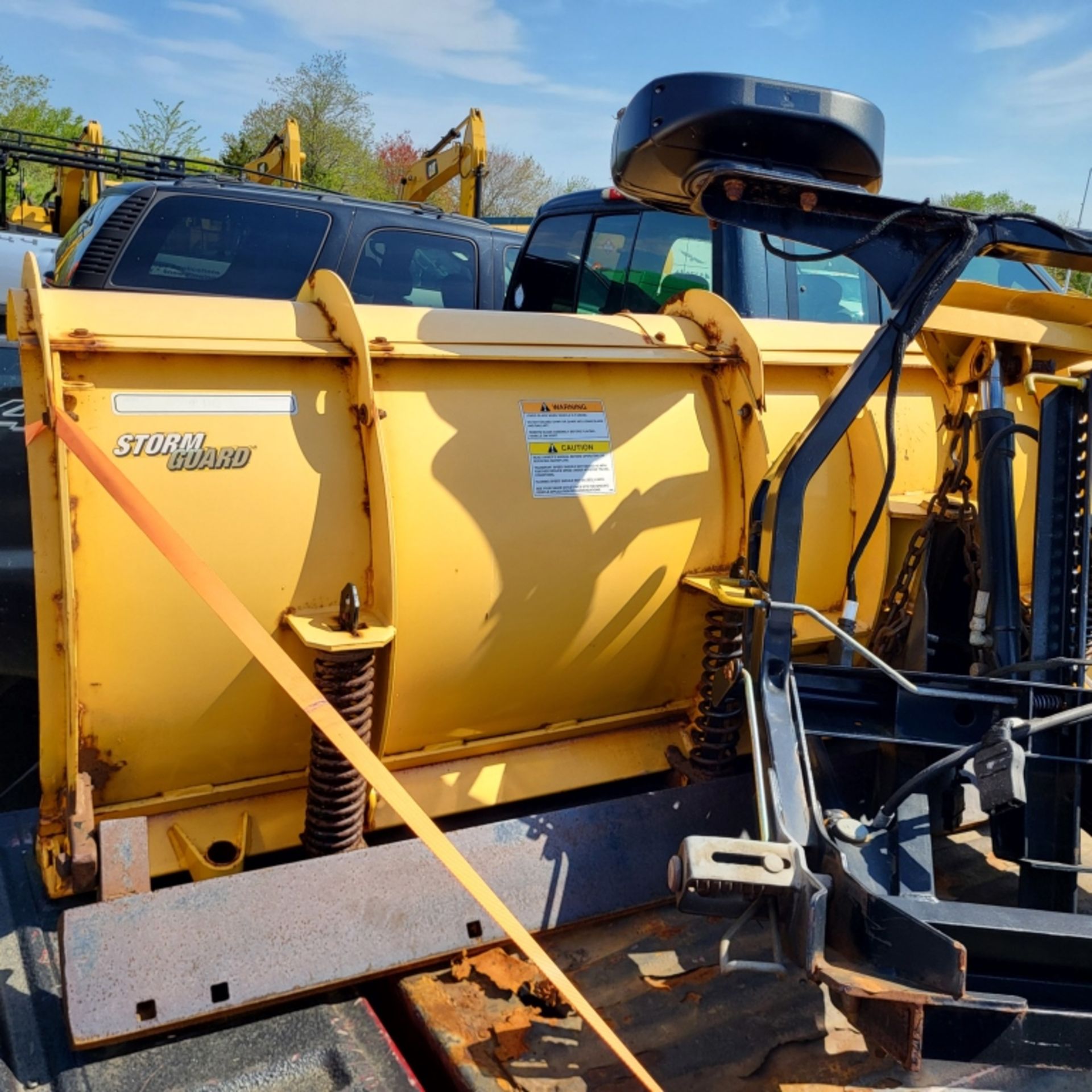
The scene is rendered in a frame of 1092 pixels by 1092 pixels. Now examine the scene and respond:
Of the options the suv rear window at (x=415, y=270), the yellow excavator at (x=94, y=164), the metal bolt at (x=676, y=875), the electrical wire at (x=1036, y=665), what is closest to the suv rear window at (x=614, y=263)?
the suv rear window at (x=415, y=270)

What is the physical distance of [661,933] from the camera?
8.37ft

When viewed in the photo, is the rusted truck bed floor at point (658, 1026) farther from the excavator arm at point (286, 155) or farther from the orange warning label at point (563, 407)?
the excavator arm at point (286, 155)

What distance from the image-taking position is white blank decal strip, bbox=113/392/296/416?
2277mm

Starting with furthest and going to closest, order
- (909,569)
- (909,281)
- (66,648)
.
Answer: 1. (909,569)
2. (909,281)
3. (66,648)

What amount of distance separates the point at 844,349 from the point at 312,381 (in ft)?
5.33

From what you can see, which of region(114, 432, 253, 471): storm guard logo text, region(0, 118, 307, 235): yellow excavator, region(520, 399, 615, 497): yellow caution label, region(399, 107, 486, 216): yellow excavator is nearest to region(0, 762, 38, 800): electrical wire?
region(114, 432, 253, 471): storm guard logo text

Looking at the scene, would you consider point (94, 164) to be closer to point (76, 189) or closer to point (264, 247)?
point (76, 189)

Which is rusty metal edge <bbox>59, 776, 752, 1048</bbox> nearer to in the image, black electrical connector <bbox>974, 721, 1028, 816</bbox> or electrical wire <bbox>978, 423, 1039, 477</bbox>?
black electrical connector <bbox>974, 721, 1028, 816</bbox>

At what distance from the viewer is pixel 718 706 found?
2785mm

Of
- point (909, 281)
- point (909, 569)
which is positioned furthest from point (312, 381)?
point (909, 569)

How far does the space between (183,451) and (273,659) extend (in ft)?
1.80

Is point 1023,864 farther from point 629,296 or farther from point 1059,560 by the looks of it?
point 629,296

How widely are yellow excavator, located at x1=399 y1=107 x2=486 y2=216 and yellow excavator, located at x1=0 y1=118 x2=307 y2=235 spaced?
1.49 meters

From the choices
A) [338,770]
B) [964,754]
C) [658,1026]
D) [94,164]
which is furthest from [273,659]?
[94,164]
